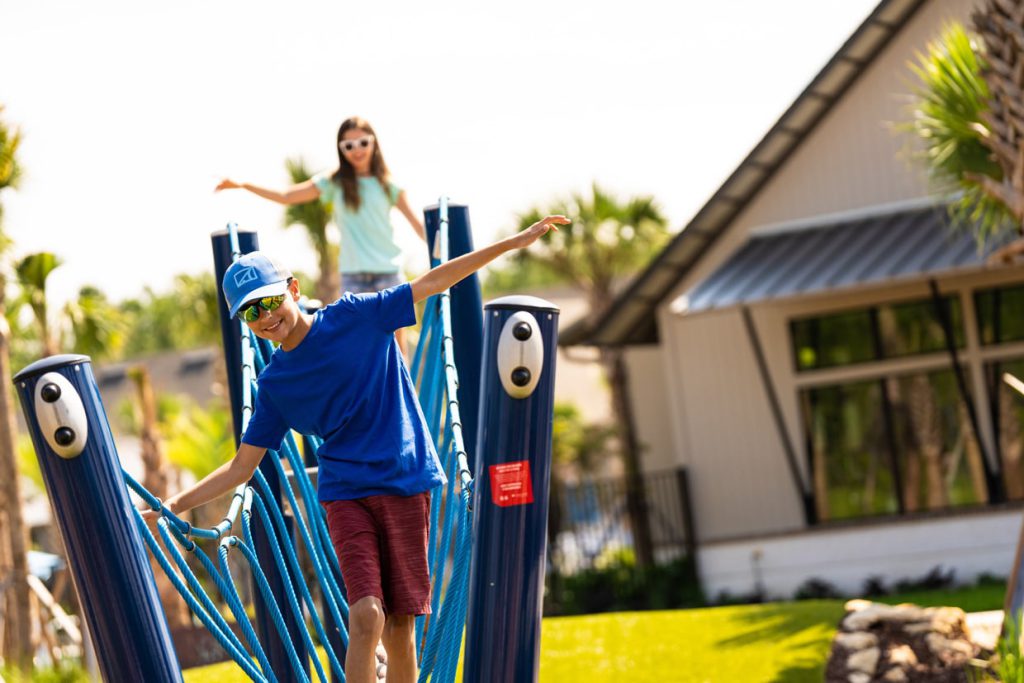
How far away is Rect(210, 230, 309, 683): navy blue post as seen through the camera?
7141mm

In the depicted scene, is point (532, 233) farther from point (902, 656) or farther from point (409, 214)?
point (902, 656)

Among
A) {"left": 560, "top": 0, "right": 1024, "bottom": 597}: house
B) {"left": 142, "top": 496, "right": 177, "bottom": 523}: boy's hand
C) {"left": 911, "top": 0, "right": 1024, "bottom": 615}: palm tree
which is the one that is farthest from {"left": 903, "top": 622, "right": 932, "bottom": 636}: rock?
{"left": 560, "top": 0, "right": 1024, "bottom": 597}: house

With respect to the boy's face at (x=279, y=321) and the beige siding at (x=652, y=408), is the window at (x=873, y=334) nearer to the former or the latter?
the beige siding at (x=652, y=408)

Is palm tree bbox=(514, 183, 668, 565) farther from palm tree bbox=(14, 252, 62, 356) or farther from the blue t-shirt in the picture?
the blue t-shirt

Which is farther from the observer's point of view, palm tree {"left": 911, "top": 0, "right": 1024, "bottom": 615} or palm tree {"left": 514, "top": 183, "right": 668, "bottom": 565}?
palm tree {"left": 514, "top": 183, "right": 668, "bottom": 565}

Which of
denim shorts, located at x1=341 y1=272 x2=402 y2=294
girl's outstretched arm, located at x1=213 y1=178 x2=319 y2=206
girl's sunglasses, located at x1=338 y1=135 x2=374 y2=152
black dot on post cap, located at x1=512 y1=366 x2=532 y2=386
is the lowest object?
black dot on post cap, located at x1=512 y1=366 x2=532 y2=386

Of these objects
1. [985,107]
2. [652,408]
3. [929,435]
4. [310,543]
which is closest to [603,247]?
[652,408]

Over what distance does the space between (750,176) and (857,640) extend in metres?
9.98

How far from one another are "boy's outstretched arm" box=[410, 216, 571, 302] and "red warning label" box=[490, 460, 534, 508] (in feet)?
1.89

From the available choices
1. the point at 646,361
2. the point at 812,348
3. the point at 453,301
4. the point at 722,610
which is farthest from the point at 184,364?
the point at 453,301

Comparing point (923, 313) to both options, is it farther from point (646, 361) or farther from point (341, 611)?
point (341, 611)

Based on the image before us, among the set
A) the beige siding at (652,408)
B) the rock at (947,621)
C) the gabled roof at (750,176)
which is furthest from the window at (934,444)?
the rock at (947,621)

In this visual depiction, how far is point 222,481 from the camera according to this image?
4.87m

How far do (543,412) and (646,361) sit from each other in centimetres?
1999
